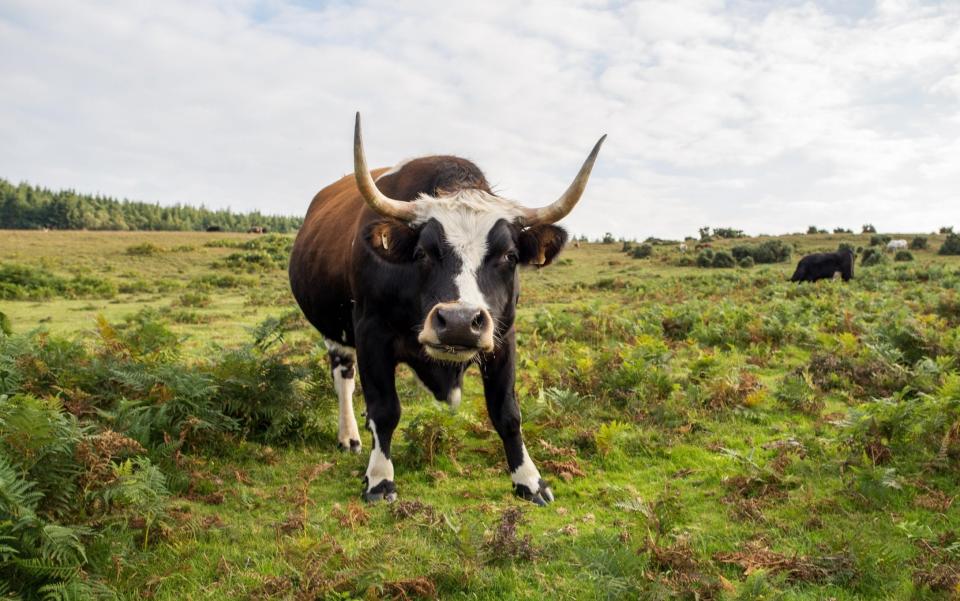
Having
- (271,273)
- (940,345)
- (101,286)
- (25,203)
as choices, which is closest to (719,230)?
(271,273)

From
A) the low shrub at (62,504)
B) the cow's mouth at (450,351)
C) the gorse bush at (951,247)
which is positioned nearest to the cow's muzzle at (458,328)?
the cow's mouth at (450,351)

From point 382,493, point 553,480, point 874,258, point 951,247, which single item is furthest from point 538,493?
point 951,247

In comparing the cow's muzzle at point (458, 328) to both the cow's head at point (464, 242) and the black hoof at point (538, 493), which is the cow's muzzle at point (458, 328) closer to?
the cow's head at point (464, 242)

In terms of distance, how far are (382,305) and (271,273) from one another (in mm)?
28834

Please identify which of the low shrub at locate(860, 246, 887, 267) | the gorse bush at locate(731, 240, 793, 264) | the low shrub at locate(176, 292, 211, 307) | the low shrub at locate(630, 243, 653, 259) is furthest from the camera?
the low shrub at locate(630, 243, 653, 259)

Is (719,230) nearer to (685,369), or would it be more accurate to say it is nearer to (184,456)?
(685,369)

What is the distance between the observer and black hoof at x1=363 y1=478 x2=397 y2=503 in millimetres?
5055

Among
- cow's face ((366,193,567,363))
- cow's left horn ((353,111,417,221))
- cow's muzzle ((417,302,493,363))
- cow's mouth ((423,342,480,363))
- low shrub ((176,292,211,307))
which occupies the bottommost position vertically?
low shrub ((176,292,211,307))

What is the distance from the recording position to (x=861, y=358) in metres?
Result: 8.05

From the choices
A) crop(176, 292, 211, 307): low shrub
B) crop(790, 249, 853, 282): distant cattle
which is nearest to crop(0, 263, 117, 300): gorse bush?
crop(176, 292, 211, 307): low shrub

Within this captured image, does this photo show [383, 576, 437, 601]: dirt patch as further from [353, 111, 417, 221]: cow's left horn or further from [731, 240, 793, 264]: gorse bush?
[731, 240, 793, 264]: gorse bush

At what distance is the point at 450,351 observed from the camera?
4512 mm

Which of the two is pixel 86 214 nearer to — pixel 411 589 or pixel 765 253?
pixel 765 253

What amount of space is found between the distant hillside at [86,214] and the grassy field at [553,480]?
10457 cm
